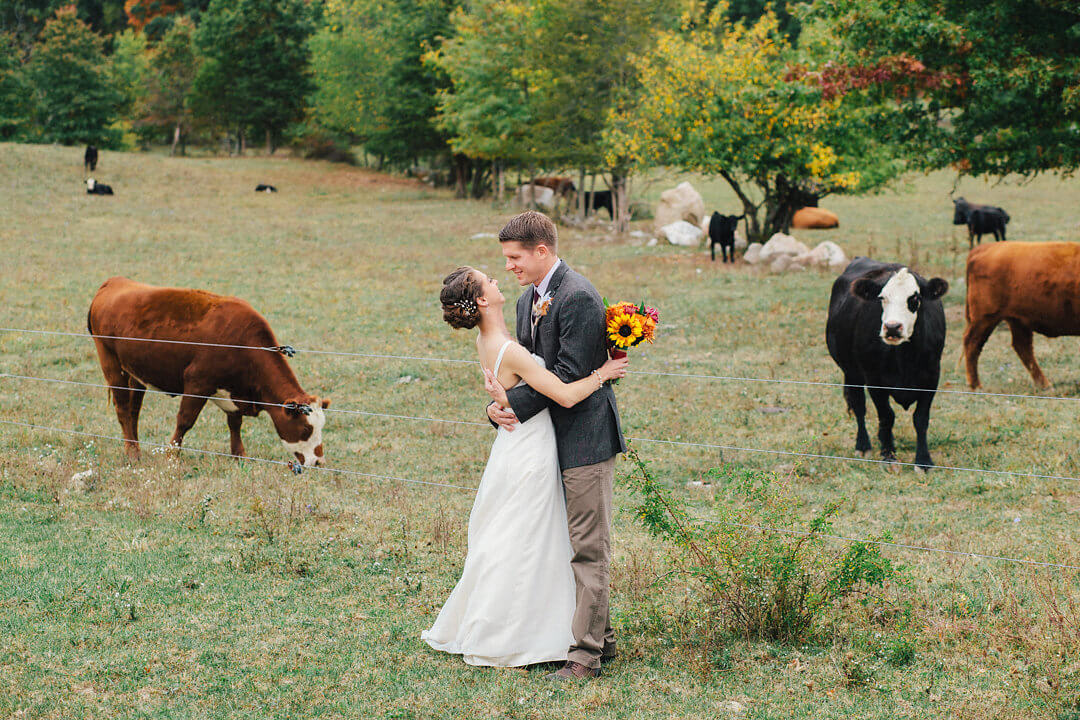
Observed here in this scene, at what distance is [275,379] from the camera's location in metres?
9.60

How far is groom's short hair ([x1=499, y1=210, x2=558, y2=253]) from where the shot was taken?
4633mm

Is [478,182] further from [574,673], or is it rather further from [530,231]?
[574,673]

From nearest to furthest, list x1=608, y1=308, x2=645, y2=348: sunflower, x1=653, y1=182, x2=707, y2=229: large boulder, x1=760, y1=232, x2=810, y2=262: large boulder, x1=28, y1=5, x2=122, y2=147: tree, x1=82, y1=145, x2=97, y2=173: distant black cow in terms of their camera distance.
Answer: x1=608, y1=308, x2=645, y2=348: sunflower → x1=760, y1=232, x2=810, y2=262: large boulder → x1=653, y1=182, x2=707, y2=229: large boulder → x1=82, y1=145, x2=97, y2=173: distant black cow → x1=28, y1=5, x2=122, y2=147: tree

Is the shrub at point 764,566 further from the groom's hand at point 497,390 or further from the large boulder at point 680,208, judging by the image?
the large boulder at point 680,208

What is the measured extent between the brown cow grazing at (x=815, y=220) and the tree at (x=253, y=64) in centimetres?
3945

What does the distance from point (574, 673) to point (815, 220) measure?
101 ft

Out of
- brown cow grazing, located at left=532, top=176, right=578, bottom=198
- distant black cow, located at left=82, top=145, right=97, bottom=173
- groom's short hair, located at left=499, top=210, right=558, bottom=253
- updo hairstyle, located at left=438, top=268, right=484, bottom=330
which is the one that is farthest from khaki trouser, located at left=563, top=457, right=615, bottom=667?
distant black cow, located at left=82, top=145, right=97, bottom=173

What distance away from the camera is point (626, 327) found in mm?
4566

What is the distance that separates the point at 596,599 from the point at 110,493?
513 cm

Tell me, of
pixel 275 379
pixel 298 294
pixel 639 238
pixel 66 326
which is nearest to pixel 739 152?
pixel 639 238

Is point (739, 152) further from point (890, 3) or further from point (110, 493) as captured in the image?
point (110, 493)

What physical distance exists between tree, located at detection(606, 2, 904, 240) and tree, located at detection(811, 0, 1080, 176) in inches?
250

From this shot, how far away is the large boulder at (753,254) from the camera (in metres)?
24.2

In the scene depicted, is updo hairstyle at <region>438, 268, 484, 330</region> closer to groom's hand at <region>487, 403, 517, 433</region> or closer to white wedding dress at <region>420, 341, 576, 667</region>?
white wedding dress at <region>420, 341, 576, 667</region>
